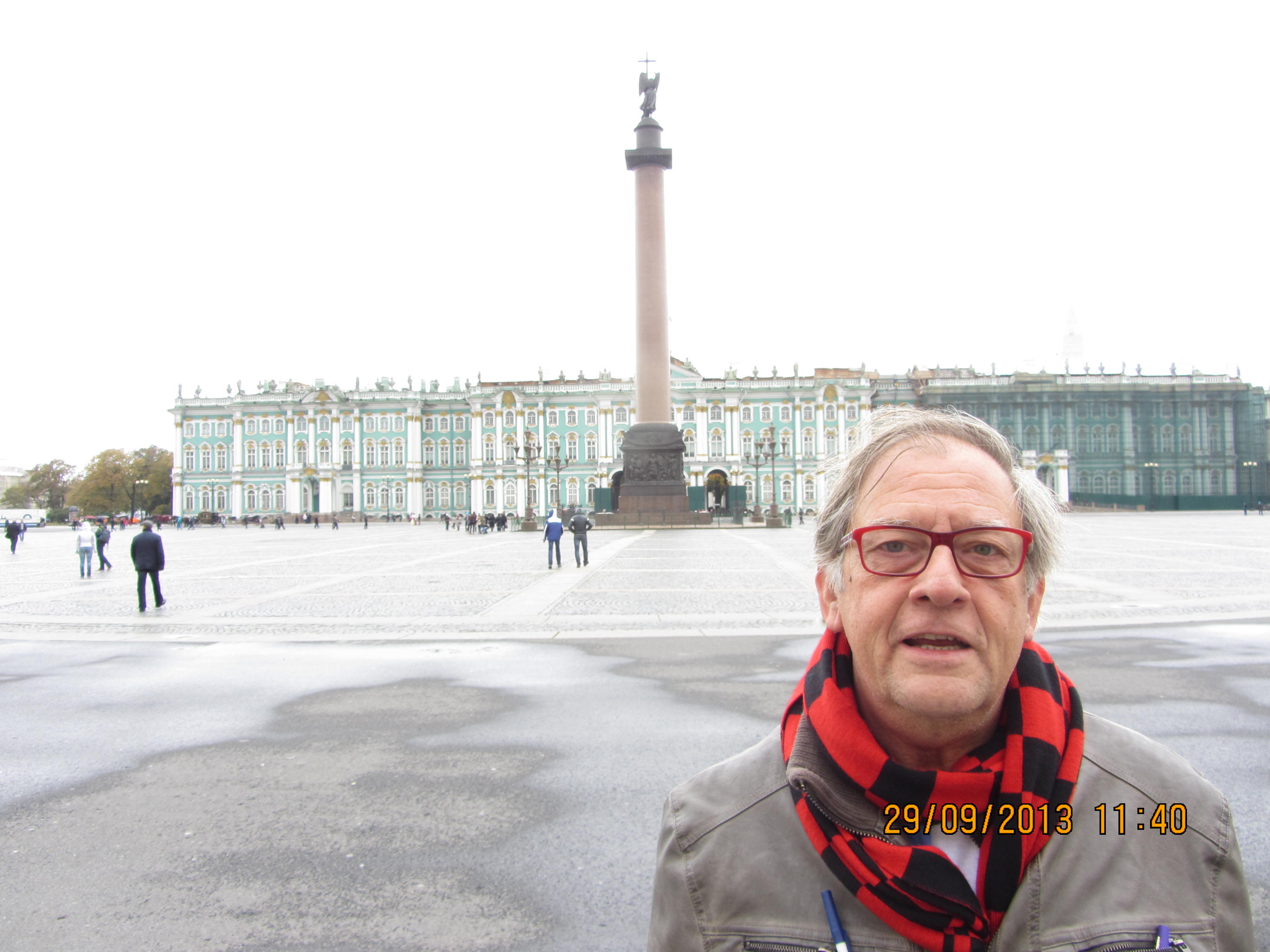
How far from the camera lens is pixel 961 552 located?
1562 millimetres

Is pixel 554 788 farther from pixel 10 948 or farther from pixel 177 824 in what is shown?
pixel 10 948

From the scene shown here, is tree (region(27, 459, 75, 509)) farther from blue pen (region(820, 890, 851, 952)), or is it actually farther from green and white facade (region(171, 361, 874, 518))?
blue pen (region(820, 890, 851, 952))

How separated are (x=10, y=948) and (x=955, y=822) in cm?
332

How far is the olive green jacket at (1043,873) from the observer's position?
1401mm

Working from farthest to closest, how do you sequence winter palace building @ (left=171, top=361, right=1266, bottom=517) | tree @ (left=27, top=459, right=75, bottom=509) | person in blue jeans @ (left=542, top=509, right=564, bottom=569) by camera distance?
tree @ (left=27, top=459, right=75, bottom=509) → winter palace building @ (left=171, top=361, right=1266, bottom=517) → person in blue jeans @ (left=542, top=509, right=564, bottom=569)

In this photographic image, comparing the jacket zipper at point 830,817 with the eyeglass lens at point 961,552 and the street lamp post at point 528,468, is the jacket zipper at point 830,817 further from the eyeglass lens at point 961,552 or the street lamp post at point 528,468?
the street lamp post at point 528,468

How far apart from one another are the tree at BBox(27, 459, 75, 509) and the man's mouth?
12449cm

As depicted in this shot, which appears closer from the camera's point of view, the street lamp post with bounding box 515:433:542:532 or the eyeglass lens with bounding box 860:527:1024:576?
the eyeglass lens with bounding box 860:527:1024:576

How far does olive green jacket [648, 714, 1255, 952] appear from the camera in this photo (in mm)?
1401

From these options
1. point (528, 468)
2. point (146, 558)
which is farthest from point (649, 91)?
point (146, 558)

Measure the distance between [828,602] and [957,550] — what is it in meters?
0.39

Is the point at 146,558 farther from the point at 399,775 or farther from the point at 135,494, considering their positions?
the point at 135,494

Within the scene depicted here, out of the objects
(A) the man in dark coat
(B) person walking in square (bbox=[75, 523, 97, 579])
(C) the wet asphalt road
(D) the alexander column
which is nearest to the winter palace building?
(D) the alexander column

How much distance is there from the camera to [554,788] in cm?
452
